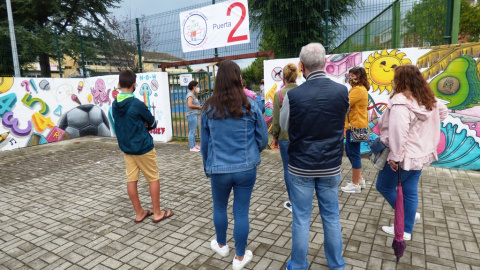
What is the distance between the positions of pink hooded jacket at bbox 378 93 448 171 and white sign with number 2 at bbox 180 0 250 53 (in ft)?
17.6

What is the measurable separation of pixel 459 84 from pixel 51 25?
18.3 m

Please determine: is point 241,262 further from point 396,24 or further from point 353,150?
point 396,24

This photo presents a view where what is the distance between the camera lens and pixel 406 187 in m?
2.83

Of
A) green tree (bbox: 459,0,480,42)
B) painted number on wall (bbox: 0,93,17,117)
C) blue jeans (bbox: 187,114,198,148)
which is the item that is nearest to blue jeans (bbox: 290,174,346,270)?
blue jeans (bbox: 187,114,198,148)

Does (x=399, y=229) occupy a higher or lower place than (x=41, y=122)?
lower

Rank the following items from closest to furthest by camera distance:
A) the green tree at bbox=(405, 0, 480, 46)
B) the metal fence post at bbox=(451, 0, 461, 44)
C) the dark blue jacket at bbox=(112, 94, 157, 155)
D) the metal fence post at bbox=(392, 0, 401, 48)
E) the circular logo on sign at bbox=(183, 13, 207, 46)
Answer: the dark blue jacket at bbox=(112, 94, 157, 155)
the metal fence post at bbox=(451, 0, 461, 44)
the green tree at bbox=(405, 0, 480, 46)
the metal fence post at bbox=(392, 0, 401, 48)
the circular logo on sign at bbox=(183, 13, 207, 46)

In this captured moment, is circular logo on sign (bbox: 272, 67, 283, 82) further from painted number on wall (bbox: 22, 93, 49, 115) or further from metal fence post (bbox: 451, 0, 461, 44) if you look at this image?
painted number on wall (bbox: 22, 93, 49, 115)

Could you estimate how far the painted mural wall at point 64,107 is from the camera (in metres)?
8.47

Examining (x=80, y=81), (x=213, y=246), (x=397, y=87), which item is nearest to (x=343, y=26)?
(x=397, y=87)

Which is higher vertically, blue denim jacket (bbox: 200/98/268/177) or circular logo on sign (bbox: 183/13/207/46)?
circular logo on sign (bbox: 183/13/207/46)

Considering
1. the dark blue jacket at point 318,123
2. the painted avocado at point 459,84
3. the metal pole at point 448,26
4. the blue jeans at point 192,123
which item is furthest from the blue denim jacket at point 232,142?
the metal pole at point 448,26

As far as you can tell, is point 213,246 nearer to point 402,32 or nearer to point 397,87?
point 397,87

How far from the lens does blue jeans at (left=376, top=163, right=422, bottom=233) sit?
280 cm

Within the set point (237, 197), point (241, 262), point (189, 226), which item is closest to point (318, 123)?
point (237, 197)
